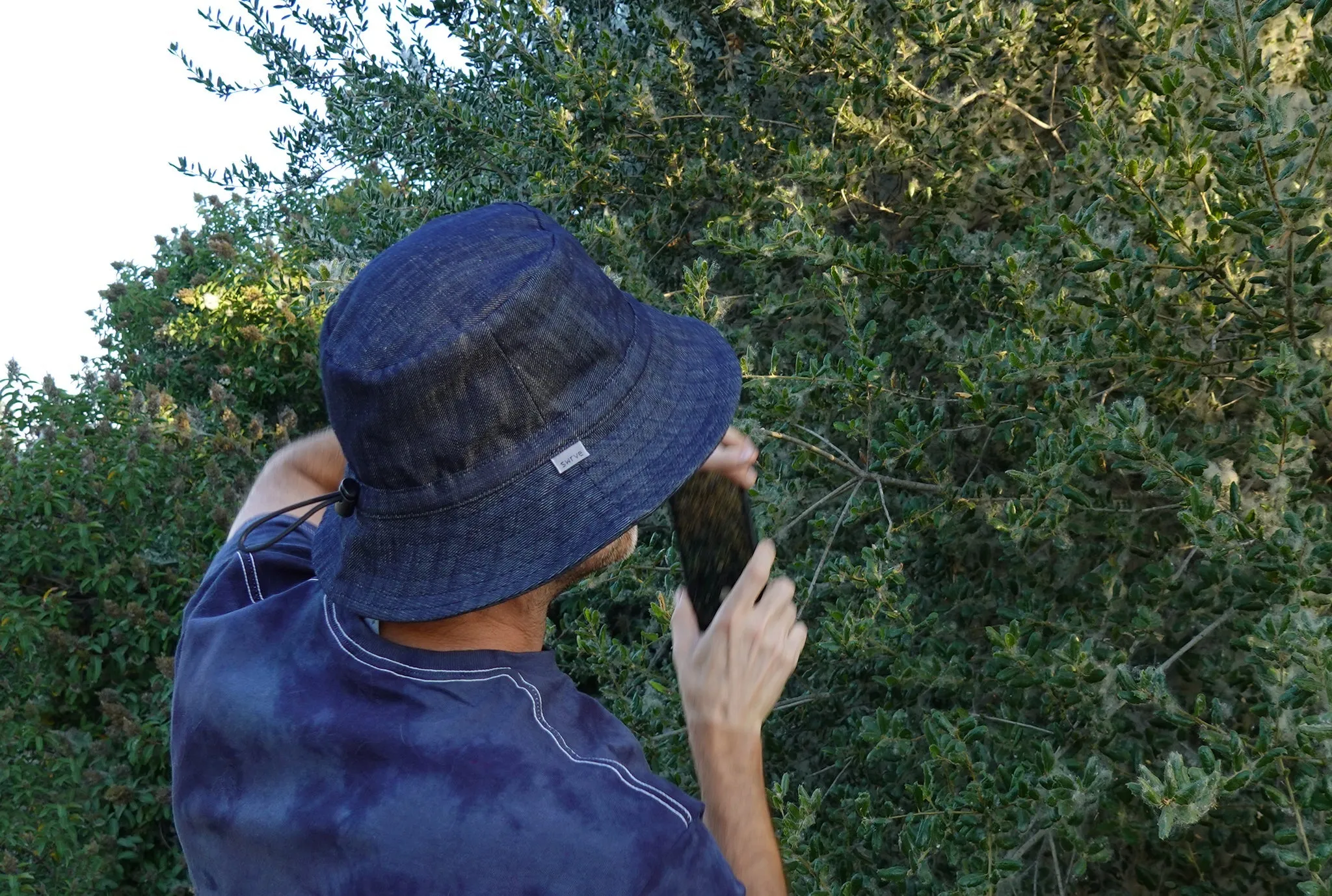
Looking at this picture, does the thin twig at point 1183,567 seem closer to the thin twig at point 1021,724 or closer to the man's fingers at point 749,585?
the thin twig at point 1021,724

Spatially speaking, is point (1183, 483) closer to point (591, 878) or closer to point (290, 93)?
point (591, 878)

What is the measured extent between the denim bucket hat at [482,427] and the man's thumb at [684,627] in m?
0.37

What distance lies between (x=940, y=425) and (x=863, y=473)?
0.24 m

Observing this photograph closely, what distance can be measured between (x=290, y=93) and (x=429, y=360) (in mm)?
4277

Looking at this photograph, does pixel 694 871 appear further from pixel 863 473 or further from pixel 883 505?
pixel 863 473

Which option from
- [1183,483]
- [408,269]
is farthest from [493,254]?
[1183,483]

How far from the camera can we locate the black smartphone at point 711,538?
6.16ft

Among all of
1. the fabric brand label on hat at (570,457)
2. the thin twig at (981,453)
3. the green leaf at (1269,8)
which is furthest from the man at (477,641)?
the thin twig at (981,453)

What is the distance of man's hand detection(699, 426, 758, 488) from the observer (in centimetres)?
188

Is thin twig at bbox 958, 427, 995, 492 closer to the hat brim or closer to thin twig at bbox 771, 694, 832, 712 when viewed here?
thin twig at bbox 771, 694, 832, 712

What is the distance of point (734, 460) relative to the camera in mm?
1891

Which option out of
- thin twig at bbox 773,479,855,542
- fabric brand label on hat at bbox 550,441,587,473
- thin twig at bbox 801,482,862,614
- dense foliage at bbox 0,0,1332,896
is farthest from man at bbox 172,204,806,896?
thin twig at bbox 773,479,855,542

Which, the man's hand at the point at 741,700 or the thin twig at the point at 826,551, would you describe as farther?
the thin twig at the point at 826,551

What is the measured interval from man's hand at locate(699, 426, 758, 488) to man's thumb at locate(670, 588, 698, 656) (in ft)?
0.65
